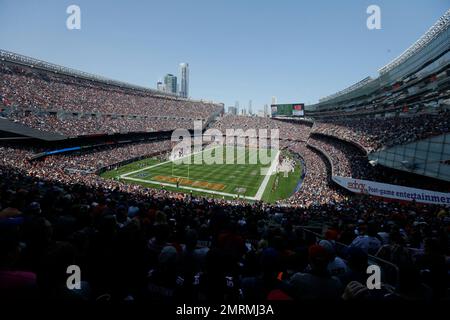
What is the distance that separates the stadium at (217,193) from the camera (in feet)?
9.86

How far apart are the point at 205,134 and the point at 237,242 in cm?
8066

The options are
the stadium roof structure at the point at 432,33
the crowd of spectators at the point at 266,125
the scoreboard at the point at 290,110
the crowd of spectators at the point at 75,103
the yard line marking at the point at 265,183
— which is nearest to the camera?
the stadium roof structure at the point at 432,33

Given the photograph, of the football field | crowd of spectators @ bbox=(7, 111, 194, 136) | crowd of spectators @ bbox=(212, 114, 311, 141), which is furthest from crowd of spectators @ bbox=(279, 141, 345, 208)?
crowd of spectators @ bbox=(7, 111, 194, 136)

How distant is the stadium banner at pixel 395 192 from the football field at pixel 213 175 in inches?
419

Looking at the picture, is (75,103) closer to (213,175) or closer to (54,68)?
(54,68)

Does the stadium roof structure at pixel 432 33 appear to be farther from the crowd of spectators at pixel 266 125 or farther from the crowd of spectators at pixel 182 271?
the crowd of spectators at pixel 266 125

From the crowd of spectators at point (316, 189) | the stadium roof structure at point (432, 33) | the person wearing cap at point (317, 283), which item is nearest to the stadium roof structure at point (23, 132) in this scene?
the crowd of spectators at point (316, 189)

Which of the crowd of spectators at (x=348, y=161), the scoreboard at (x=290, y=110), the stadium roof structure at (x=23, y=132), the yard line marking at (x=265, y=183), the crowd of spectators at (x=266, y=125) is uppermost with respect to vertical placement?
the scoreboard at (x=290, y=110)

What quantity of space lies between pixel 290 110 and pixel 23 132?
81.7 meters

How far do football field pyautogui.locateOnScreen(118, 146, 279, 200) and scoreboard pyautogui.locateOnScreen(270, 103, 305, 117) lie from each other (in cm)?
→ 4389

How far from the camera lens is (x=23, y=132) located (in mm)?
32625

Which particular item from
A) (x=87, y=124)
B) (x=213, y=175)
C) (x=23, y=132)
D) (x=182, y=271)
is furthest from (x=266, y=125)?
(x=182, y=271)

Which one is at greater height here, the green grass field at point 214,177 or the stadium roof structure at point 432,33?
the stadium roof structure at point 432,33

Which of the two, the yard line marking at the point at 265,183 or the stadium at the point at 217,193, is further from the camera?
the yard line marking at the point at 265,183
